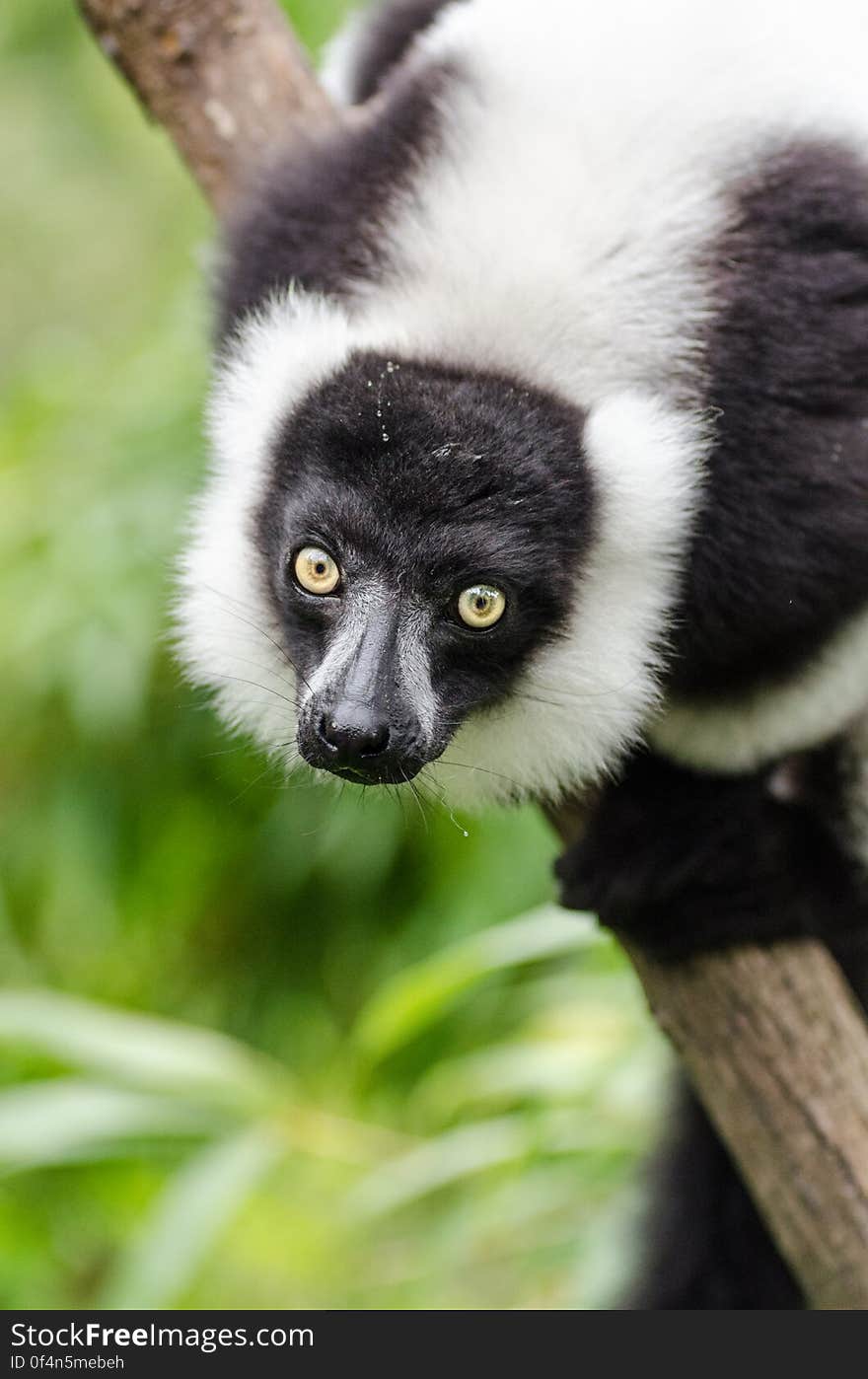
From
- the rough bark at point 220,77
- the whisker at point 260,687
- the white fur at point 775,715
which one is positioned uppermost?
the rough bark at point 220,77

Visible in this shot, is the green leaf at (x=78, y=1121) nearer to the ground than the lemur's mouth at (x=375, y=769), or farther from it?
nearer to the ground

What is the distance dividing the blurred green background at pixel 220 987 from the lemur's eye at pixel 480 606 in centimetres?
73

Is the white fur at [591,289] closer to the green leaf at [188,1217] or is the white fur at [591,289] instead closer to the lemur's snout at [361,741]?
the lemur's snout at [361,741]

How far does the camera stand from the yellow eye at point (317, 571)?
1894mm

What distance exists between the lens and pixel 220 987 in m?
4.06

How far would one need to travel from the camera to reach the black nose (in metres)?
Result: 1.75

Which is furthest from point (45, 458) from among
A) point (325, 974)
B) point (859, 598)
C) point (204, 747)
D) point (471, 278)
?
point (859, 598)

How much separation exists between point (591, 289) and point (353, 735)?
2.06 feet

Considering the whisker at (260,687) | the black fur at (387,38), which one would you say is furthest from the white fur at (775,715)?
the black fur at (387,38)

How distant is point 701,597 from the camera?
200cm

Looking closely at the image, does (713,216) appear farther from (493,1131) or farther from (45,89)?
(45,89)

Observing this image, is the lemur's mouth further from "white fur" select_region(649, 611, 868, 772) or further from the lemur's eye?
"white fur" select_region(649, 611, 868, 772)

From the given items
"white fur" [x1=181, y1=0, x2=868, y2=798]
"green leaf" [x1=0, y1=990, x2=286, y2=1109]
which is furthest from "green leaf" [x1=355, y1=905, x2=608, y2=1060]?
"white fur" [x1=181, y1=0, x2=868, y2=798]

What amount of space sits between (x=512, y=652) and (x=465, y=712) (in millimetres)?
97
